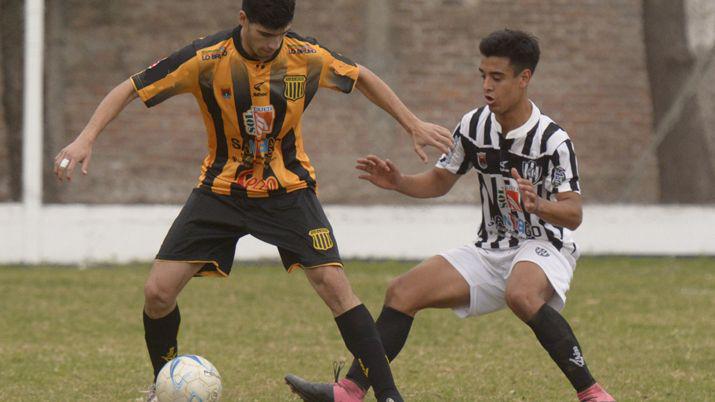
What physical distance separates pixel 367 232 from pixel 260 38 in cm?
628

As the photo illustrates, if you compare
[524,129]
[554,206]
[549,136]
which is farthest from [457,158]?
[554,206]

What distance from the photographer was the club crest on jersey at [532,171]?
5.25 meters

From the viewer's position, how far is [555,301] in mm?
5203

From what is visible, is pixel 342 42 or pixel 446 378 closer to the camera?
pixel 446 378

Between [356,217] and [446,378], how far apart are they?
5.17 m

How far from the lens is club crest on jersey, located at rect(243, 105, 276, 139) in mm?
5172

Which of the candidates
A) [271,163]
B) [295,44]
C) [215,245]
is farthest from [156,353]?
[295,44]

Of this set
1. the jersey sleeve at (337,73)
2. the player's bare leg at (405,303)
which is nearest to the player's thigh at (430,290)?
the player's bare leg at (405,303)

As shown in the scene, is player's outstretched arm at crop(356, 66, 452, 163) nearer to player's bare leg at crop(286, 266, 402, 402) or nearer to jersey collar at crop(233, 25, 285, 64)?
jersey collar at crop(233, 25, 285, 64)

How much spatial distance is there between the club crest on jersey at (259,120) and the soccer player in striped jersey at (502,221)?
484mm

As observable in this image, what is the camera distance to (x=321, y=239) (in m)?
5.16

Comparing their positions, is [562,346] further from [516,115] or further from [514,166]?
[516,115]

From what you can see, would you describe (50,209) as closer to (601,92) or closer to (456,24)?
(456,24)

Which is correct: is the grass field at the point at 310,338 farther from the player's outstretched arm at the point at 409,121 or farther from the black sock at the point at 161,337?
the player's outstretched arm at the point at 409,121
